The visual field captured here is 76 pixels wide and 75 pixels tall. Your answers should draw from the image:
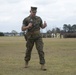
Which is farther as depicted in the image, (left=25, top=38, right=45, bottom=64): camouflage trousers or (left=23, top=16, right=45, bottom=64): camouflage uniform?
(left=23, top=16, right=45, bottom=64): camouflage uniform

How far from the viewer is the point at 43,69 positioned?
12.2m

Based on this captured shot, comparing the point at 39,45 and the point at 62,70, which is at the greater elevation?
the point at 39,45

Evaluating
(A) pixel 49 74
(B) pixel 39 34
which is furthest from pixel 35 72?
(B) pixel 39 34

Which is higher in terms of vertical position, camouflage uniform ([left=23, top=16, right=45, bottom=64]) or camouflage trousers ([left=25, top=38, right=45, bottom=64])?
camouflage uniform ([left=23, top=16, right=45, bottom=64])

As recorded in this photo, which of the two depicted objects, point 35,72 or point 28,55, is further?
point 28,55

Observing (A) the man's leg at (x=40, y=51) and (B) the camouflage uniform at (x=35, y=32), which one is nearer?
(A) the man's leg at (x=40, y=51)

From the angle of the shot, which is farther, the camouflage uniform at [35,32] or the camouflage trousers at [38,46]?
the camouflage uniform at [35,32]

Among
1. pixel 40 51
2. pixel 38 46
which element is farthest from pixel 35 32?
pixel 40 51

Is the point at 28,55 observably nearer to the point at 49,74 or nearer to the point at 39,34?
the point at 39,34

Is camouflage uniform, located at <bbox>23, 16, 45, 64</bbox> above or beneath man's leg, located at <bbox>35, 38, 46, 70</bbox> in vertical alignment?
above

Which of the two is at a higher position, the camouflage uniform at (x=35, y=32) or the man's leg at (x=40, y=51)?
the camouflage uniform at (x=35, y=32)

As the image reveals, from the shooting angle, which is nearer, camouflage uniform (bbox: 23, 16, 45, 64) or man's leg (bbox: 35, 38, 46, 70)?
man's leg (bbox: 35, 38, 46, 70)

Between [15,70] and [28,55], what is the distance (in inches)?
33.7

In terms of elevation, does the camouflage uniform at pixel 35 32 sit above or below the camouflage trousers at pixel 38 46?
above
